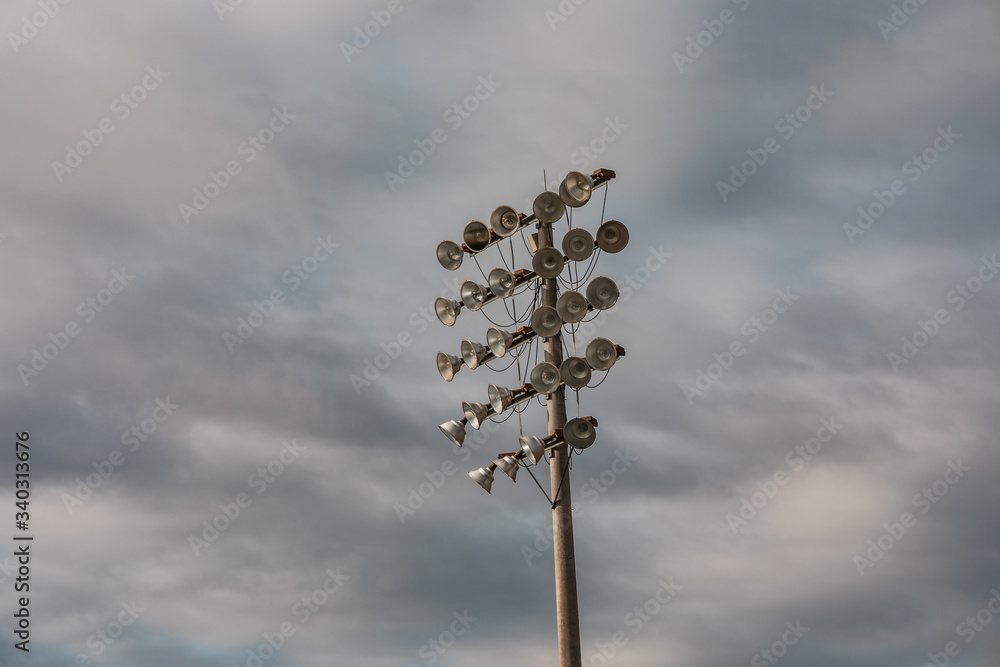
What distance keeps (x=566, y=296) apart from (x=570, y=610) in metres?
5.28

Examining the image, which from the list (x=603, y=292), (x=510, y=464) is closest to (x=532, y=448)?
(x=510, y=464)

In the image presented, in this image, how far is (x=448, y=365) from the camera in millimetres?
19906

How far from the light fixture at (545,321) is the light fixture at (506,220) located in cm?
180

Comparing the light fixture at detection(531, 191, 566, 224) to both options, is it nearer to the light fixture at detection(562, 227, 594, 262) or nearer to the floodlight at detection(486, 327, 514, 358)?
the light fixture at detection(562, 227, 594, 262)

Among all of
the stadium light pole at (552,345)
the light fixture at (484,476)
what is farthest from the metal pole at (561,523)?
the light fixture at (484,476)

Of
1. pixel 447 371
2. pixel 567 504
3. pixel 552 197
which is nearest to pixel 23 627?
pixel 447 371

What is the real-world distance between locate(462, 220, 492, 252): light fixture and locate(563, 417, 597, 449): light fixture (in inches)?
157

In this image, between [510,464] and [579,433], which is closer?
[579,433]

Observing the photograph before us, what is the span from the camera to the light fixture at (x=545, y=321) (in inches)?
740

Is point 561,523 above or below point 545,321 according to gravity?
below

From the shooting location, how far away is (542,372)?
60.4 feet

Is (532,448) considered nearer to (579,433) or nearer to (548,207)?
Result: (579,433)

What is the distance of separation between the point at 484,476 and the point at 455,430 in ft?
3.47

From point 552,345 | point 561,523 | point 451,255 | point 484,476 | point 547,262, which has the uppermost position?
point 451,255
